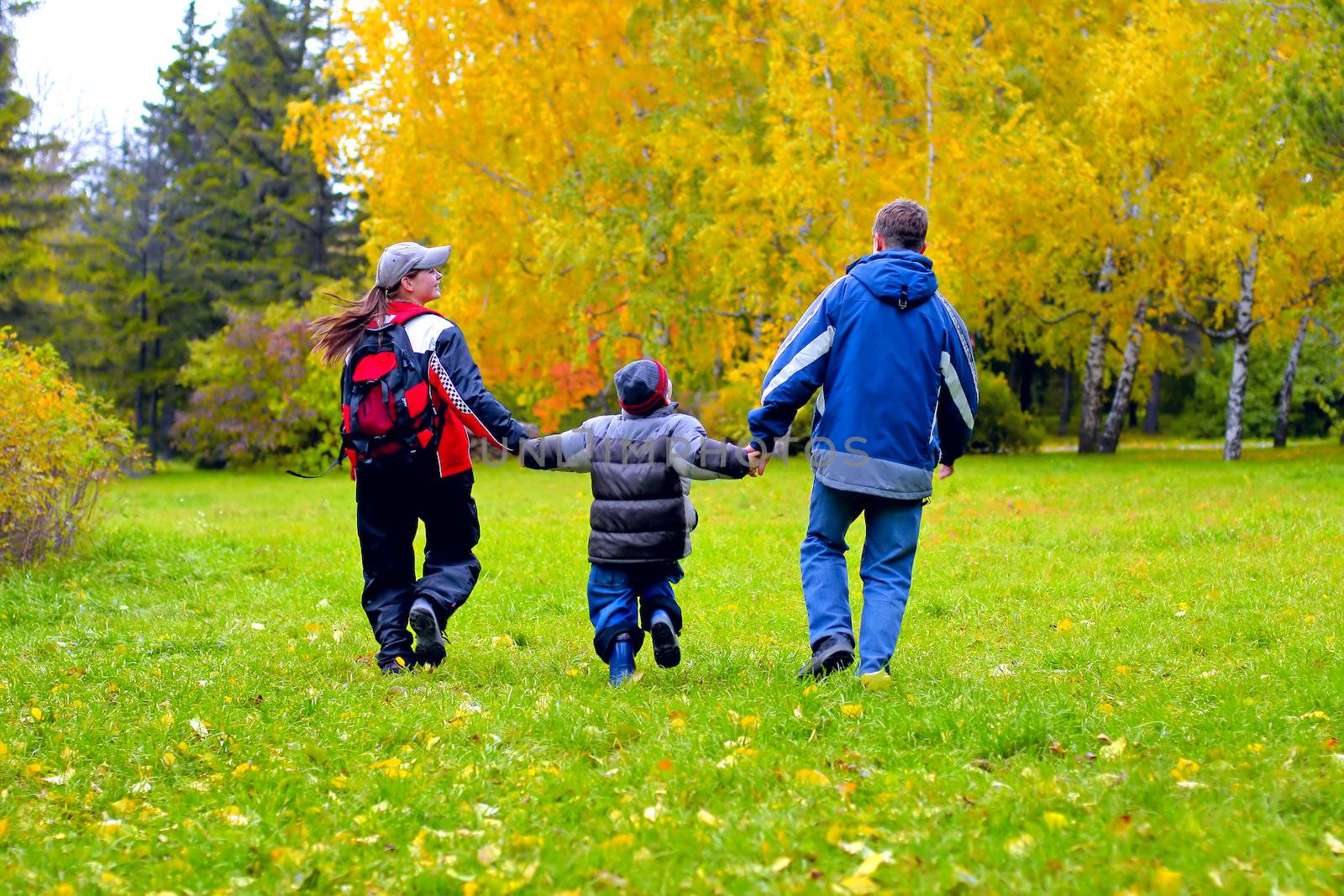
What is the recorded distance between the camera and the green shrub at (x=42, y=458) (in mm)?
10195

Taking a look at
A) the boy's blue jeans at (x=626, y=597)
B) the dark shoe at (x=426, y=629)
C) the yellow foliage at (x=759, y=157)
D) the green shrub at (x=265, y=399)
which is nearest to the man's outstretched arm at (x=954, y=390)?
the boy's blue jeans at (x=626, y=597)

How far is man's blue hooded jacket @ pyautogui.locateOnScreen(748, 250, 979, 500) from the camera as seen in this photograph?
18.3 ft

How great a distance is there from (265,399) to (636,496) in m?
25.2


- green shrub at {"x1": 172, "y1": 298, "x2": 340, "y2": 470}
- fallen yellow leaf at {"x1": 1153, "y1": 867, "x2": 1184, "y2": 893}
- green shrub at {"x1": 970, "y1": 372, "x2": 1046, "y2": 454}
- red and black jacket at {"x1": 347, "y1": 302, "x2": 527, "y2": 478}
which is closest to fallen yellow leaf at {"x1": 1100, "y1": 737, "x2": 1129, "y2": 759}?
fallen yellow leaf at {"x1": 1153, "y1": 867, "x2": 1184, "y2": 893}

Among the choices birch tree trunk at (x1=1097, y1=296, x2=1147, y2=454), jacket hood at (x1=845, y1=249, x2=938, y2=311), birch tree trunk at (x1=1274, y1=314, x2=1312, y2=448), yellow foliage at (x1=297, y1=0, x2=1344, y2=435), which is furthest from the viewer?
birch tree trunk at (x1=1274, y1=314, x2=1312, y2=448)

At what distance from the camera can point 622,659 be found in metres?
6.00

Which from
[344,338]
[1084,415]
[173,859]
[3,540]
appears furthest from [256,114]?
[173,859]

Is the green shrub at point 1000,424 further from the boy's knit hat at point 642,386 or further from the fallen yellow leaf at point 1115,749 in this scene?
the fallen yellow leaf at point 1115,749

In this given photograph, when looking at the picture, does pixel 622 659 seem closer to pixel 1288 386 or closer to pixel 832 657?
pixel 832 657

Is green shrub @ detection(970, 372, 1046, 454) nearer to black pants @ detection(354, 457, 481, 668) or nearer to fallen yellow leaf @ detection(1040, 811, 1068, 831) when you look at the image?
black pants @ detection(354, 457, 481, 668)

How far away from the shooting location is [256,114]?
3919 centimetres

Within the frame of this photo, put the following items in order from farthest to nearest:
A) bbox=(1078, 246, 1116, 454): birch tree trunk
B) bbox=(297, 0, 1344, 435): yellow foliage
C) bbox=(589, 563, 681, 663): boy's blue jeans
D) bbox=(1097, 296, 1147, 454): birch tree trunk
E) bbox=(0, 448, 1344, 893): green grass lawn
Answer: bbox=(1078, 246, 1116, 454): birch tree trunk
bbox=(1097, 296, 1147, 454): birch tree trunk
bbox=(297, 0, 1344, 435): yellow foliage
bbox=(589, 563, 681, 663): boy's blue jeans
bbox=(0, 448, 1344, 893): green grass lawn

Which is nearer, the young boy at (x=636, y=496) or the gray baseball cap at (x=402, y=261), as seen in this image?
the young boy at (x=636, y=496)

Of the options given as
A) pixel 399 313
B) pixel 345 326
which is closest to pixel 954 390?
pixel 399 313
